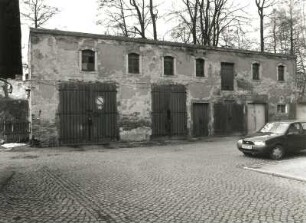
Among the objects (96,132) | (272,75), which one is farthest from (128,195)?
(272,75)

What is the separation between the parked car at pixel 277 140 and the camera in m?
13.5

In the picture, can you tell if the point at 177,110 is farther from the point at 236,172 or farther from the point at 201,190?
the point at 201,190

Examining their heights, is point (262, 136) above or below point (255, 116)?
below

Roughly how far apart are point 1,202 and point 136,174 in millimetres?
4169

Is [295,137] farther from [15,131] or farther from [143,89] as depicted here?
[15,131]

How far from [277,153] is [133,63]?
10.8 meters

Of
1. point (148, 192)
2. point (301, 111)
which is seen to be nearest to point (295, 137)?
point (148, 192)

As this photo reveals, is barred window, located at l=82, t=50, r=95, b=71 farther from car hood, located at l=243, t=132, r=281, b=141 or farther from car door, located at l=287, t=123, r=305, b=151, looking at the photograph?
car door, located at l=287, t=123, r=305, b=151

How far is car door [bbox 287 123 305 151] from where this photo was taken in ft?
45.7

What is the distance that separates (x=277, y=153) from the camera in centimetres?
1362

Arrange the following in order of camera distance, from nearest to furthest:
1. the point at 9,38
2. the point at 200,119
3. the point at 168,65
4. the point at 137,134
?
the point at 9,38, the point at 137,134, the point at 168,65, the point at 200,119

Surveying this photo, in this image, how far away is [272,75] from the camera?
88.0 ft

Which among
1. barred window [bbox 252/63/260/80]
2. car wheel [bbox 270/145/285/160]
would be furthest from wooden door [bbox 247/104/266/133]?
car wheel [bbox 270/145/285/160]

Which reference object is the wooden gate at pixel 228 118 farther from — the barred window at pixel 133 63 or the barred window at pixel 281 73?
the barred window at pixel 133 63
